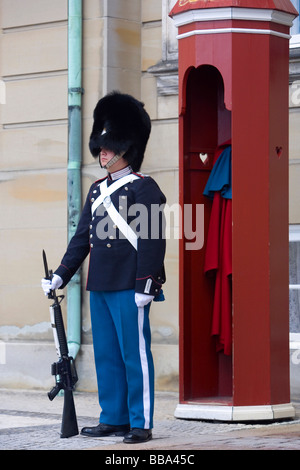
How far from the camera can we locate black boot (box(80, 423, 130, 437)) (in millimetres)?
6125

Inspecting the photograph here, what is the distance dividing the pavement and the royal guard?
191 millimetres

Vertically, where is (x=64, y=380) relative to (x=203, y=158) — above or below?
below

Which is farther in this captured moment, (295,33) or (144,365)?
(295,33)

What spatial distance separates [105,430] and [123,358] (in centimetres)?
42

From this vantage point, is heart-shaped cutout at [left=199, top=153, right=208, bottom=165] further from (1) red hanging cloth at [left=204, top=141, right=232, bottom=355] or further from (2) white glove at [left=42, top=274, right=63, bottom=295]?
(2) white glove at [left=42, top=274, right=63, bottom=295]

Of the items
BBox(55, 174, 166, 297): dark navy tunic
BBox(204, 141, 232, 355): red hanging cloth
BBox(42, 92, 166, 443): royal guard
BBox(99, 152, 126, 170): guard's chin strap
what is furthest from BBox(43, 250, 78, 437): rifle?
BBox(204, 141, 232, 355): red hanging cloth

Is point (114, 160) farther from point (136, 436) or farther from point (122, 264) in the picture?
point (136, 436)

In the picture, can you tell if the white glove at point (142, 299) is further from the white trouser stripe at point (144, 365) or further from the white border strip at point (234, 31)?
the white border strip at point (234, 31)

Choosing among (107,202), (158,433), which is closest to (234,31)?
(107,202)

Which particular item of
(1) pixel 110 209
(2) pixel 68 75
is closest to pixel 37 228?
(2) pixel 68 75

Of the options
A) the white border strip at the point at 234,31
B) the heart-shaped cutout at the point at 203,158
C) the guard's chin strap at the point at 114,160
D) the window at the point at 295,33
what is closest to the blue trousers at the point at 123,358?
the guard's chin strap at the point at 114,160

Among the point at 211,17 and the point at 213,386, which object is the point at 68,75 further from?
the point at 213,386

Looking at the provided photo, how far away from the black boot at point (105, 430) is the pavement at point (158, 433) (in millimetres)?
55

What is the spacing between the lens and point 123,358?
6.05 metres
